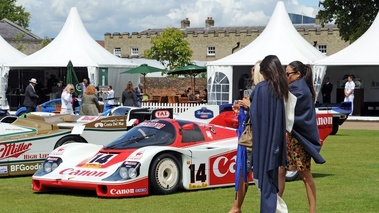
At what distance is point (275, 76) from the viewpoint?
8.34 metres

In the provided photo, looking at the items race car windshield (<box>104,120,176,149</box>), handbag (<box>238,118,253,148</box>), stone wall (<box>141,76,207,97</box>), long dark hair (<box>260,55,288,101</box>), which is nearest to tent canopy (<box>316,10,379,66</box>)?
race car windshield (<box>104,120,176,149</box>)

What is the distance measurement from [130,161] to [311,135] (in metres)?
3.42

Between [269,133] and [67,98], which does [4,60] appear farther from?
[269,133]

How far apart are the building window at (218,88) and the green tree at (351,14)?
349 inches

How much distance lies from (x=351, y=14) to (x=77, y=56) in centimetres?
1458

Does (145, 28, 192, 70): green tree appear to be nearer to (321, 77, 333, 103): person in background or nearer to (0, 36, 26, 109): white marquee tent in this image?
(0, 36, 26, 109): white marquee tent

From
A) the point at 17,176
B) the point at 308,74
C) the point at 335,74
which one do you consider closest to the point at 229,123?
the point at 17,176

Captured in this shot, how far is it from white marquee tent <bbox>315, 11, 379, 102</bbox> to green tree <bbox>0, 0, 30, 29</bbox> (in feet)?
204

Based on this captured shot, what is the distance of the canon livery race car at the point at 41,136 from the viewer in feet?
49.0

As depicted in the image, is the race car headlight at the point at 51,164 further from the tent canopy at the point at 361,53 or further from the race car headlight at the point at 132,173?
the tent canopy at the point at 361,53

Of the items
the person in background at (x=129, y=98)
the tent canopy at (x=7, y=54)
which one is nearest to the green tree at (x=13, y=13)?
the tent canopy at (x=7, y=54)

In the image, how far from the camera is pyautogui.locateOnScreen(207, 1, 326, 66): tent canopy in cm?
3612

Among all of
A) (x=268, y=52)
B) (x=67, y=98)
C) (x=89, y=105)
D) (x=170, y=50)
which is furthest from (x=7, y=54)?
(x=170, y=50)

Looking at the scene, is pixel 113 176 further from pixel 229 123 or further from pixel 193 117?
pixel 193 117
